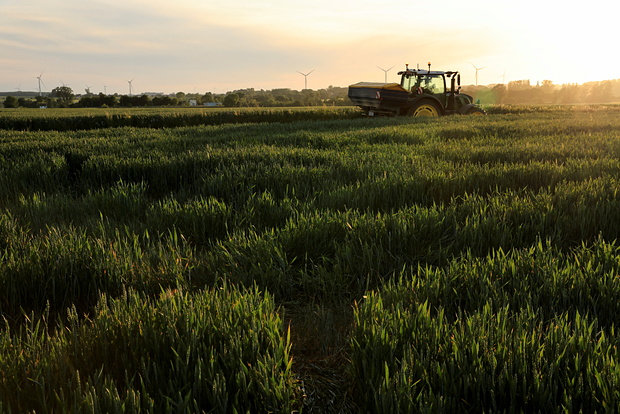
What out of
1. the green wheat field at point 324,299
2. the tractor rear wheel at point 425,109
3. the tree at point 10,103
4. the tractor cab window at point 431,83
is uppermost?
the tree at point 10,103

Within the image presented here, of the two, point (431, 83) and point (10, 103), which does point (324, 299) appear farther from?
point (10, 103)

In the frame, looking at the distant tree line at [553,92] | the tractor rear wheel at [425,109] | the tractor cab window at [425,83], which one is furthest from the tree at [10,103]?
the distant tree line at [553,92]

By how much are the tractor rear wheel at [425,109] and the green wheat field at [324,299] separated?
14.2 m

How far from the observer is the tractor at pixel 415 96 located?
1836 cm

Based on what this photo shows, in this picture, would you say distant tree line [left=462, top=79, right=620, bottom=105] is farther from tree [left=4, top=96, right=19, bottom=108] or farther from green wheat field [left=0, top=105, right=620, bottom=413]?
green wheat field [left=0, top=105, right=620, bottom=413]

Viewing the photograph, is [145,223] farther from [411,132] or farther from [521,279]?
[411,132]

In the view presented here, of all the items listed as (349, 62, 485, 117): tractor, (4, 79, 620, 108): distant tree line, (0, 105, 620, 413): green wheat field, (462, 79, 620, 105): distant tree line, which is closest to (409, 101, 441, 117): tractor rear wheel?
(349, 62, 485, 117): tractor

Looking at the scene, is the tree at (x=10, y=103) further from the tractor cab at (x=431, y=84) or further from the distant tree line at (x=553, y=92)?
the distant tree line at (x=553, y=92)

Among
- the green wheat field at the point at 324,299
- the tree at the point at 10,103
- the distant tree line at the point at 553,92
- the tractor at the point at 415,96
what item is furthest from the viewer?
the distant tree line at the point at 553,92

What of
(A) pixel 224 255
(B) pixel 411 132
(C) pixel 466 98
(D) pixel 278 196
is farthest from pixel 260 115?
(A) pixel 224 255

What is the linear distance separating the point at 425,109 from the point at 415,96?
745 mm

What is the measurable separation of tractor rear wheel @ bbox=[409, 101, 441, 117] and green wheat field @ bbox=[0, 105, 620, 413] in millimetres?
14222

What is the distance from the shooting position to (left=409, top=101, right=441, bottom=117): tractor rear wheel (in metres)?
18.4

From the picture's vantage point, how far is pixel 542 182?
445 cm
